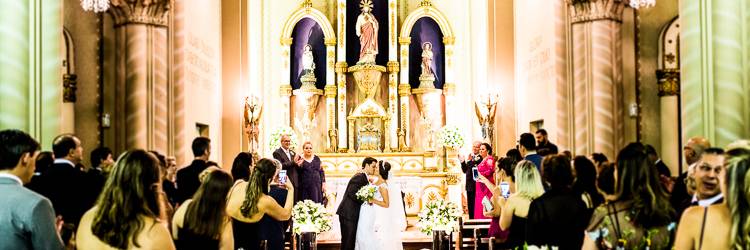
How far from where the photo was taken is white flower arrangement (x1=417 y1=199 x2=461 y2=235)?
466 inches

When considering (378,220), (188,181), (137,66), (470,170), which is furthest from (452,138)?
(188,181)

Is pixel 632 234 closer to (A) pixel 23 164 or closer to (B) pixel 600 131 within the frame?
(A) pixel 23 164

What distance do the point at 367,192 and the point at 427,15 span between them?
1216 centimetres

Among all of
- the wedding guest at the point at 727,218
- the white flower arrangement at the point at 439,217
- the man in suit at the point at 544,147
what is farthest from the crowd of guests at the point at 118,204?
the white flower arrangement at the point at 439,217

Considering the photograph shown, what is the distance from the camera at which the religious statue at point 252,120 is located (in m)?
18.8

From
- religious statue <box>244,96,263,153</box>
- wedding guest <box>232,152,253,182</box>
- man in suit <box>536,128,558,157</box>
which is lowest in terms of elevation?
wedding guest <box>232,152,253,182</box>

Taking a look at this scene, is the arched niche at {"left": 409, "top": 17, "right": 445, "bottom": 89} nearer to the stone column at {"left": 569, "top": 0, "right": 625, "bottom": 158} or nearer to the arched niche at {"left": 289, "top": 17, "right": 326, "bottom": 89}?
the arched niche at {"left": 289, "top": 17, "right": 326, "bottom": 89}

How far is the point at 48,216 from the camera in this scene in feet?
14.4

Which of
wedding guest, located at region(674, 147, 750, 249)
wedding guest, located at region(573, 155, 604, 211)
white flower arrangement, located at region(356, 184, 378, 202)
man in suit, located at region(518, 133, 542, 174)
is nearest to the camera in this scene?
wedding guest, located at region(674, 147, 750, 249)

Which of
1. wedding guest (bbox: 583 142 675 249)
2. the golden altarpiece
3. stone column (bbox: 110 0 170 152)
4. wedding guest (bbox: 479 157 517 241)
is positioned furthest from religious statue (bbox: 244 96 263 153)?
wedding guest (bbox: 583 142 675 249)

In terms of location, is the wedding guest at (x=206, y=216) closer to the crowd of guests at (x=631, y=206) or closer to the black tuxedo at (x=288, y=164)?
the crowd of guests at (x=631, y=206)

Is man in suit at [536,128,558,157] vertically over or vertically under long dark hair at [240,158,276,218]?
over

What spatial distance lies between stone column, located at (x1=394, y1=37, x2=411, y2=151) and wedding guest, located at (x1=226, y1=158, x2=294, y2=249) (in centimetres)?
1461

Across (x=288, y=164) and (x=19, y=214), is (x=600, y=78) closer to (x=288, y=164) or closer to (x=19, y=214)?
(x=288, y=164)
